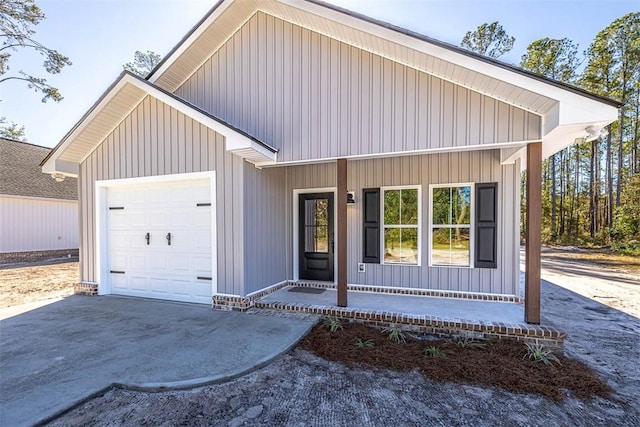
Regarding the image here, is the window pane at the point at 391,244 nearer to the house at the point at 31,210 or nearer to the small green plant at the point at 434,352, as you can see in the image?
the small green plant at the point at 434,352

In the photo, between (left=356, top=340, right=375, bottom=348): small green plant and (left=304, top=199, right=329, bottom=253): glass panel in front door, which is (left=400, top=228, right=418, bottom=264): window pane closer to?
(left=304, top=199, right=329, bottom=253): glass panel in front door

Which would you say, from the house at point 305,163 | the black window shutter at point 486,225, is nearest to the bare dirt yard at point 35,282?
the house at point 305,163

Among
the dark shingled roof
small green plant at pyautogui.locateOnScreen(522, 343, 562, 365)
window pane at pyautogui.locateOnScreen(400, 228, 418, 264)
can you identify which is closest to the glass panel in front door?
window pane at pyautogui.locateOnScreen(400, 228, 418, 264)

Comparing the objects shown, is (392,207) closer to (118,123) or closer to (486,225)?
(486,225)

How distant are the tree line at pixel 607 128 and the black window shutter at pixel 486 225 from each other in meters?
11.6

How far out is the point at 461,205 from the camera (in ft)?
18.6

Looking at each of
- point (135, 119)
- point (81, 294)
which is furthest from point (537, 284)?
point (81, 294)

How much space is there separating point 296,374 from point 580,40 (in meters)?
23.0

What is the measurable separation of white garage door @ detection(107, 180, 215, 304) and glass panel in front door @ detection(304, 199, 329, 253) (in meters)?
2.22

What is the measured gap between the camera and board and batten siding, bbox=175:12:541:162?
165 inches

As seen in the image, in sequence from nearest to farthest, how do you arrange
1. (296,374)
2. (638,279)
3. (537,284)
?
(296,374)
(537,284)
(638,279)

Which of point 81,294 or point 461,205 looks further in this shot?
point 81,294

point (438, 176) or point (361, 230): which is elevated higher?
point (438, 176)

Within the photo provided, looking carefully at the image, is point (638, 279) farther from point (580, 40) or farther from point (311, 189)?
point (580, 40)
